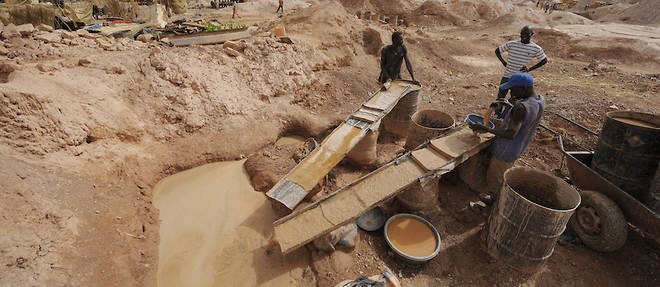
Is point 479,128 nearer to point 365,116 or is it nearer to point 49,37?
point 365,116

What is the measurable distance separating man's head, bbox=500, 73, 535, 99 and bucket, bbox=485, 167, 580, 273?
0.86 m

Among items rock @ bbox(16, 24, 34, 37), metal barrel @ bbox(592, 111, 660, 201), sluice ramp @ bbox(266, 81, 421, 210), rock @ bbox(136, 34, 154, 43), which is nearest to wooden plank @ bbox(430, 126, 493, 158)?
sluice ramp @ bbox(266, 81, 421, 210)

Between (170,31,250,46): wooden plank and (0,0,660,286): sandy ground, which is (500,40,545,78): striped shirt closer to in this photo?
(0,0,660,286): sandy ground

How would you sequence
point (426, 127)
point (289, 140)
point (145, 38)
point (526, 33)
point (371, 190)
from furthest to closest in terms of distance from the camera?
point (145, 38), point (289, 140), point (526, 33), point (426, 127), point (371, 190)

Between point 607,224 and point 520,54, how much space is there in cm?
323

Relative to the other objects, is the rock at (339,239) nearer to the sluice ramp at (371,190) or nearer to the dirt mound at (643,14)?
the sluice ramp at (371,190)

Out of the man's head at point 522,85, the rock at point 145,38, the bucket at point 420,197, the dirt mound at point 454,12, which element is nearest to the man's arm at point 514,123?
the man's head at point 522,85

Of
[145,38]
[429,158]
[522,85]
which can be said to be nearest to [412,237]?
[429,158]

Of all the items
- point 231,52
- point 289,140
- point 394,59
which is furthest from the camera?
point 231,52

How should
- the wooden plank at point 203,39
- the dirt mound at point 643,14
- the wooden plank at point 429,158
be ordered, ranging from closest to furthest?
the wooden plank at point 429,158
the wooden plank at point 203,39
the dirt mound at point 643,14

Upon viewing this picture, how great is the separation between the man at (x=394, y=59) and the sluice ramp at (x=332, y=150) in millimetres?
612

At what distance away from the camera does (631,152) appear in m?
3.27

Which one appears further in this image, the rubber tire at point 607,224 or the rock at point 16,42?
the rock at point 16,42

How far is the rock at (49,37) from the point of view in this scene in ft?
20.1
